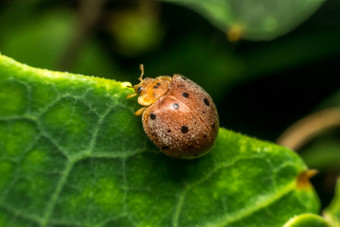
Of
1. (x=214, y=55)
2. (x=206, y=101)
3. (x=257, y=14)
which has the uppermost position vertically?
(x=214, y=55)

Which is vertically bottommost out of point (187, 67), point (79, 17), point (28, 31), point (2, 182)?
point (2, 182)

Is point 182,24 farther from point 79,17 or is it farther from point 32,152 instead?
point 32,152

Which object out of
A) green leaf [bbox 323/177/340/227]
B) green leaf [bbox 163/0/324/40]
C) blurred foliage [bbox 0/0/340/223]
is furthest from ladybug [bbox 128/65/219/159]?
blurred foliage [bbox 0/0/340/223]

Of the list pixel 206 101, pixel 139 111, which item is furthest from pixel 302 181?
pixel 139 111

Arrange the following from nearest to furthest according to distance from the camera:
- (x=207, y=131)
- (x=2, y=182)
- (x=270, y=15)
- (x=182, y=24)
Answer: (x=2, y=182)
(x=207, y=131)
(x=270, y=15)
(x=182, y=24)

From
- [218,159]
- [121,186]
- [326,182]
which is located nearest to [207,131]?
[218,159]

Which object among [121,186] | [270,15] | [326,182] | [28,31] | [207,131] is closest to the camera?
[121,186]

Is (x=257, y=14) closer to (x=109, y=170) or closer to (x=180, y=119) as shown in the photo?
(x=180, y=119)

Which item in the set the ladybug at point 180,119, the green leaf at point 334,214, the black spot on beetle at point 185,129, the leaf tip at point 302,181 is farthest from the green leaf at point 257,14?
the green leaf at point 334,214
